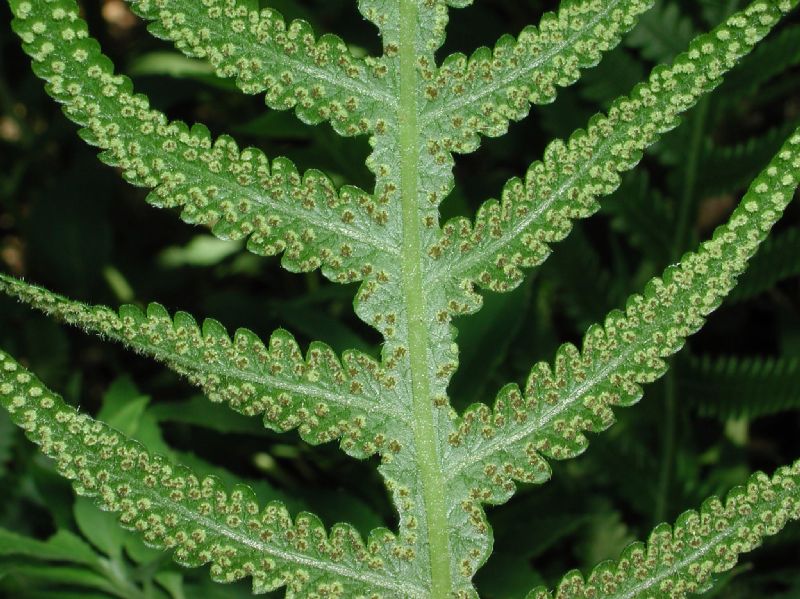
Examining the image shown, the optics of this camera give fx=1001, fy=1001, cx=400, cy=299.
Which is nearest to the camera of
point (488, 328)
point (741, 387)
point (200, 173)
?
point (200, 173)

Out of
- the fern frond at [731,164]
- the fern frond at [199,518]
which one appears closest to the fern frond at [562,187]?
the fern frond at [199,518]

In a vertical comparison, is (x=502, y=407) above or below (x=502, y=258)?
below

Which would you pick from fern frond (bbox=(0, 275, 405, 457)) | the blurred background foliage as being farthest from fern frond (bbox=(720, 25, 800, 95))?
fern frond (bbox=(0, 275, 405, 457))

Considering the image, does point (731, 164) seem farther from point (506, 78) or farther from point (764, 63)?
point (506, 78)

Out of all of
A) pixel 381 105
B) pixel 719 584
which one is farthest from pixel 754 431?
pixel 381 105

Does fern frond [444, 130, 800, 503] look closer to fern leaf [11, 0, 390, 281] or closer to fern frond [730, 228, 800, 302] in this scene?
fern leaf [11, 0, 390, 281]

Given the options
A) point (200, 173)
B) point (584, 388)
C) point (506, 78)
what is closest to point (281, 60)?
point (200, 173)

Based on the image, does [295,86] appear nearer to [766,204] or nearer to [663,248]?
[766,204]
